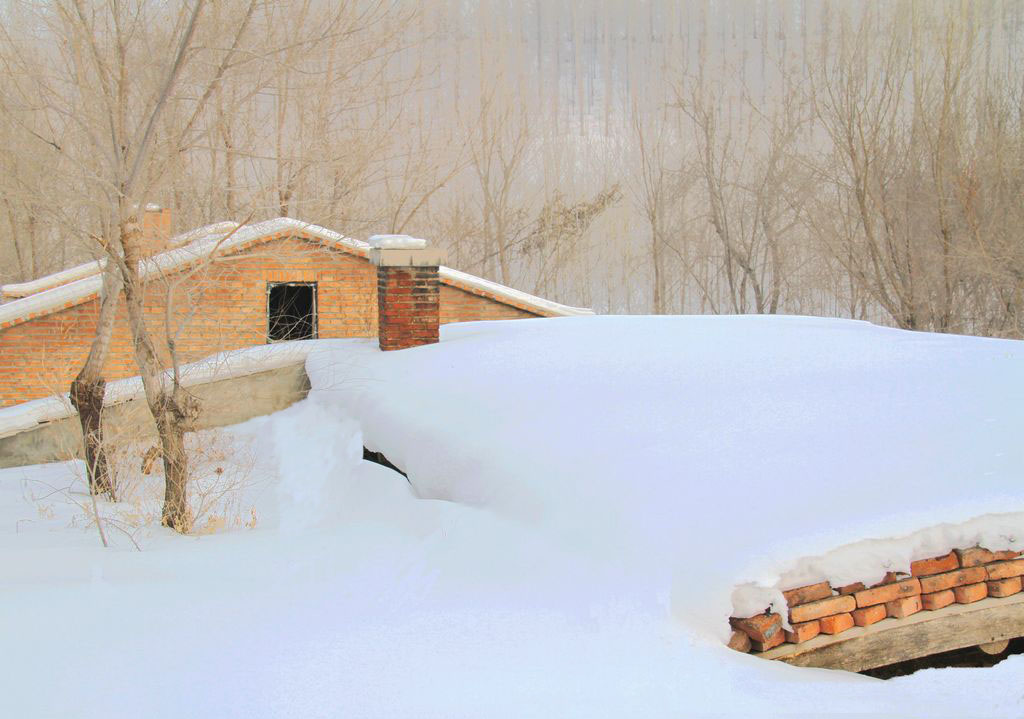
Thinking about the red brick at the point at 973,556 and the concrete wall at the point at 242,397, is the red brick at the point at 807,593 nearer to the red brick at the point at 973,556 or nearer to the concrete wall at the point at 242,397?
the red brick at the point at 973,556

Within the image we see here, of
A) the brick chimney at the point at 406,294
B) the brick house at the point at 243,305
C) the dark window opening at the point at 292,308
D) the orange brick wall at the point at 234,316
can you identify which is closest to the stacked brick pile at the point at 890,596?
the brick chimney at the point at 406,294

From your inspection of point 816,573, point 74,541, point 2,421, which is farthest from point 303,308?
point 816,573

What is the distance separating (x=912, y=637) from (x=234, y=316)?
13047mm

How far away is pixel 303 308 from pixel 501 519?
548 inches

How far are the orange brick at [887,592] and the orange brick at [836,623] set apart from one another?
8 cm

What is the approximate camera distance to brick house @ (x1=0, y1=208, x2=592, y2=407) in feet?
44.4

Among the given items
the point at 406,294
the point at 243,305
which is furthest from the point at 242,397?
the point at 243,305

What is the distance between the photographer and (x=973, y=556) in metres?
4.00

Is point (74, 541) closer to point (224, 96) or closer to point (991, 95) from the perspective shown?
point (224, 96)

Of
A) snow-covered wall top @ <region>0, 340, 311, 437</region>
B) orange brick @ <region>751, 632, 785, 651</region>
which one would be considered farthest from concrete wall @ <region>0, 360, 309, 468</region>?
orange brick @ <region>751, 632, 785, 651</region>

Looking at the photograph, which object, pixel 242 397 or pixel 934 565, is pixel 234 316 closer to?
pixel 242 397

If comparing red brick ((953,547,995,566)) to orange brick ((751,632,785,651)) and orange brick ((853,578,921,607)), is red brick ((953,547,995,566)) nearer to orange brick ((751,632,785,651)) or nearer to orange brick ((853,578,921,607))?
orange brick ((853,578,921,607))

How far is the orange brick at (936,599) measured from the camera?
156 inches

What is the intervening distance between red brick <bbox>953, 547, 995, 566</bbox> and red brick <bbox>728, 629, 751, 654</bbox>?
3.81 ft
